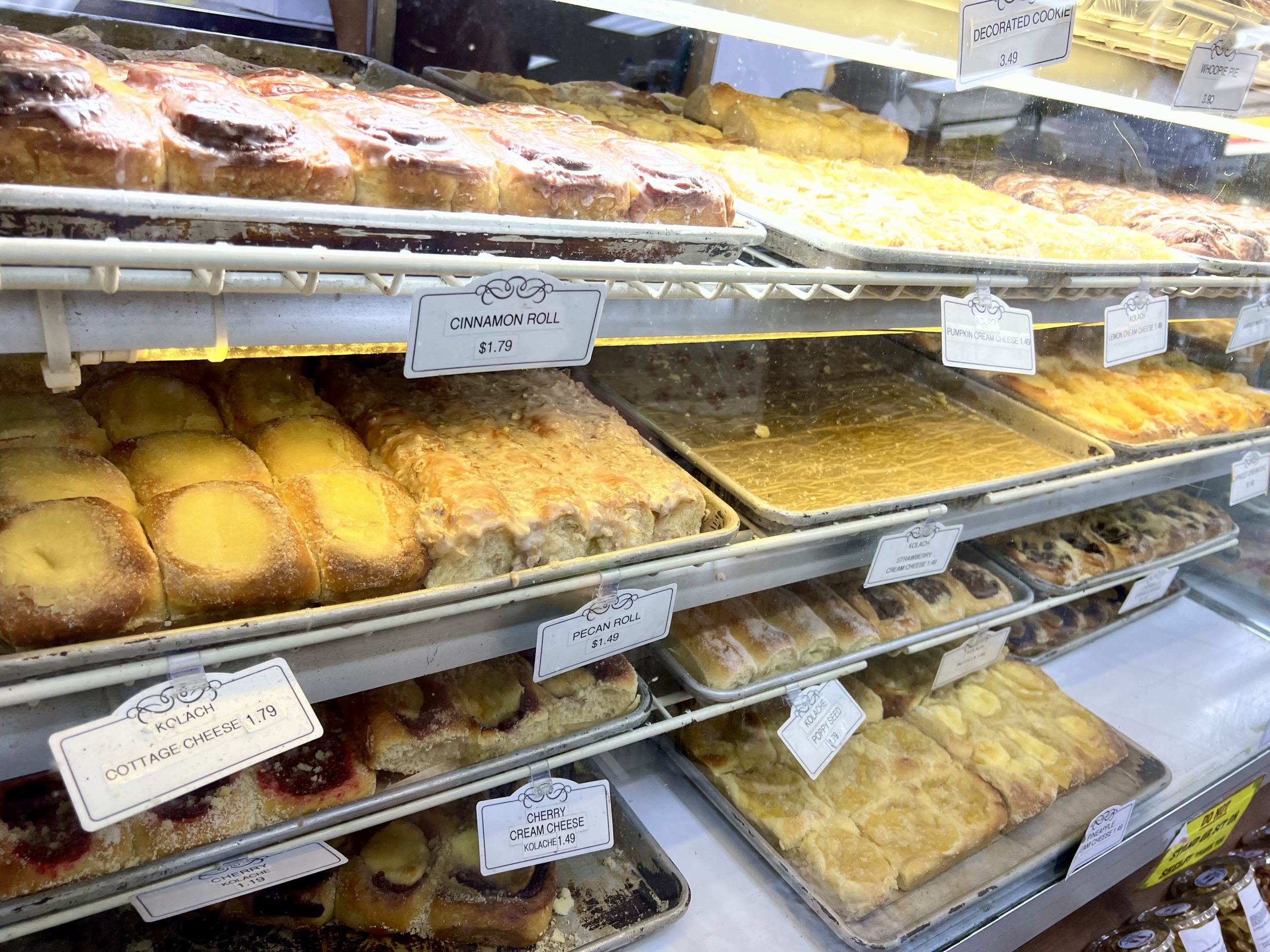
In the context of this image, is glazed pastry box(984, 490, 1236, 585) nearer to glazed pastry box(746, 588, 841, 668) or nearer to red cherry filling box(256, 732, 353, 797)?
glazed pastry box(746, 588, 841, 668)

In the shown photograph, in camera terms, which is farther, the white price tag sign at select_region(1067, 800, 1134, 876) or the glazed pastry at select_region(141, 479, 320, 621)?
the white price tag sign at select_region(1067, 800, 1134, 876)

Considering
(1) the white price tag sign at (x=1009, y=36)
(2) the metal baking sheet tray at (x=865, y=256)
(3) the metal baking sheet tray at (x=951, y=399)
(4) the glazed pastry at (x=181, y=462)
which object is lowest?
(3) the metal baking sheet tray at (x=951, y=399)

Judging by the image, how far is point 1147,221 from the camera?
2.61 metres

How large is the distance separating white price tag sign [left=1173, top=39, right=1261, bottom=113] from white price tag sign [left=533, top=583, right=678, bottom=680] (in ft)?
6.15

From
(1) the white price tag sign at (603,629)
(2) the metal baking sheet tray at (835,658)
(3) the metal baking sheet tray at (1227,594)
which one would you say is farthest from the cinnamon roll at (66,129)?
(3) the metal baking sheet tray at (1227,594)

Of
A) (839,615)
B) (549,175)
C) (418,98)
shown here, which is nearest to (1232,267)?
(839,615)

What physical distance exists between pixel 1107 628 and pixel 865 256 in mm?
2133

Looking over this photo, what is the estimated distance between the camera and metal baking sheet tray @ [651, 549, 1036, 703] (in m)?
1.80

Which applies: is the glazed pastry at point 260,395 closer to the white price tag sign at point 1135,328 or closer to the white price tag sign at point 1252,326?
the white price tag sign at point 1135,328

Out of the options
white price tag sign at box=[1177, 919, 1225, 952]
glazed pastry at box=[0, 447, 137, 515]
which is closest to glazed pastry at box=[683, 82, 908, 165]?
glazed pastry at box=[0, 447, 137, 515]

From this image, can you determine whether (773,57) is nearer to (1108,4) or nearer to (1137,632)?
(1108,4)

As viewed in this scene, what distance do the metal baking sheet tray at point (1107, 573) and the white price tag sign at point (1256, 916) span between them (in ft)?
3.19

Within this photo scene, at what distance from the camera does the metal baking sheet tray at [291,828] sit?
3.73 feet

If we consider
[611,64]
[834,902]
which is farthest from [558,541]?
[611,64]
